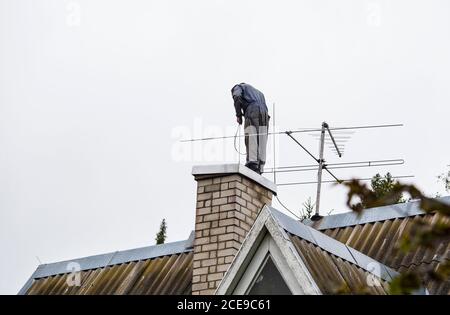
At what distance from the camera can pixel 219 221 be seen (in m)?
10.4

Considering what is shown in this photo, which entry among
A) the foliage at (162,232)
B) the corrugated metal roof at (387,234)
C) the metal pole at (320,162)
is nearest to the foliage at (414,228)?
the corrugated metal roof at (387,234)

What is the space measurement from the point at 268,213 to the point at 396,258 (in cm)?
391

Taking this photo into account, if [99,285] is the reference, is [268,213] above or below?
above

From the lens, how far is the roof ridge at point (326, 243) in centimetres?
812

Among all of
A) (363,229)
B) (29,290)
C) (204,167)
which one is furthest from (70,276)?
(363,229)

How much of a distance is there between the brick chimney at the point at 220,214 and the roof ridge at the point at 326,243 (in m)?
1.59

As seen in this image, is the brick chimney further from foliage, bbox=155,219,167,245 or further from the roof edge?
foliage, bbox=155,219,167,245

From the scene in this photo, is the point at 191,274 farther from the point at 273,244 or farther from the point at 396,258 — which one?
the point at 273,244

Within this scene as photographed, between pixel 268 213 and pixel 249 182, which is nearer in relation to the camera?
pixel 268 213

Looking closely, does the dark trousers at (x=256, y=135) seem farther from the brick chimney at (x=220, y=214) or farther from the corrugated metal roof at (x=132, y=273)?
the corrugated metal roof at (x=132, y=273)

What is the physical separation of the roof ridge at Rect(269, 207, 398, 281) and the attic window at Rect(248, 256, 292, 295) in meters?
0.37

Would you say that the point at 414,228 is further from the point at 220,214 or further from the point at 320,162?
the point at 320,162

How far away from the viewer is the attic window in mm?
7781
